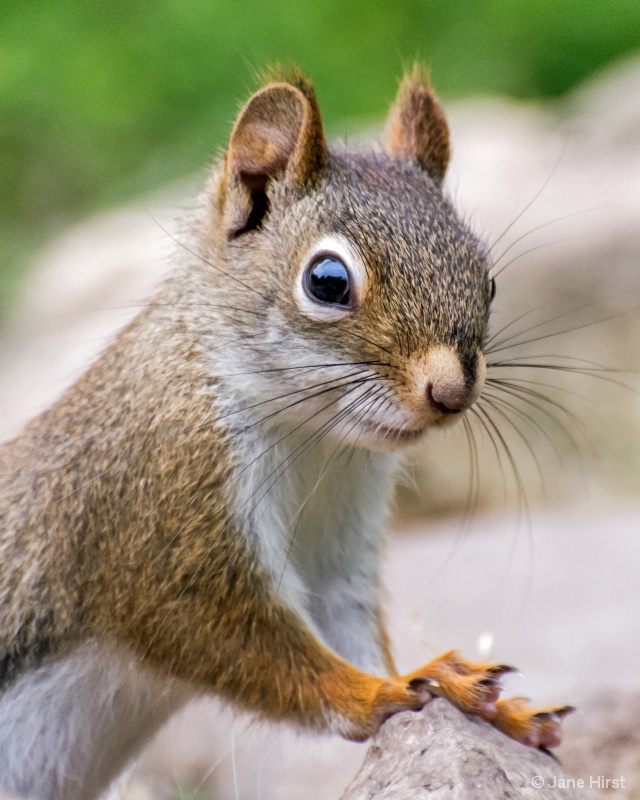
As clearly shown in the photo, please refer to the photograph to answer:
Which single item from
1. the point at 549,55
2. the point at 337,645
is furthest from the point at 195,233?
the point at 549,55

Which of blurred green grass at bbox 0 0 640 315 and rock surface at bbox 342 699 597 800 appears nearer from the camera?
rock surface at bbox 342 699 597 800

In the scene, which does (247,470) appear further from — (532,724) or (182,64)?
(182,64)

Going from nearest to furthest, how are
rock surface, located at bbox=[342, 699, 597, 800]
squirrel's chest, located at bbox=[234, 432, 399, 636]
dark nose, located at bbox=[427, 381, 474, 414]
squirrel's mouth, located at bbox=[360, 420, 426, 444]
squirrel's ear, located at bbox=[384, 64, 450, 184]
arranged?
1. rock surface, located at bbox=[342, 699, 597, 800]
2. dark nose, located at bbox=[427, 381, 474, 414]
3. squirrel's mouth, located at bbox=[360, 420, 426, 444]
4. squirrel's chest, located at bbox=[234, 432, 399, 636]
5. squirrel's ear, located at bbox=[384, 64, 450, 184]

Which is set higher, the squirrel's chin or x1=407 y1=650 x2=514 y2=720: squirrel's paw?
the squirrel's chin

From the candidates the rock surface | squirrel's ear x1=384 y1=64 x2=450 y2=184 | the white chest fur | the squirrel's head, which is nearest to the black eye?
the squirrel's head

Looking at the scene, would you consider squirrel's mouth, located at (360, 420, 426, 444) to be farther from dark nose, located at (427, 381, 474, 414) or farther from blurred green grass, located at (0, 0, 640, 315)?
blurred green grass, located at (0, 0, 640, 315)

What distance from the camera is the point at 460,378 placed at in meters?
2.07

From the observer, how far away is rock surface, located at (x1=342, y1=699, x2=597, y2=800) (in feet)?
6.21

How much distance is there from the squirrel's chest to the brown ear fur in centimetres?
52

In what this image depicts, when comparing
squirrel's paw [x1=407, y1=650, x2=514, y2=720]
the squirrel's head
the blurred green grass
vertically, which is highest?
the blurred green grass

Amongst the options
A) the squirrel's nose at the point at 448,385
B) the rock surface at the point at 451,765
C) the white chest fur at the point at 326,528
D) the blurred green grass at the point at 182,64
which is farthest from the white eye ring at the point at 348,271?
the blurred green grass at the point at 182,64

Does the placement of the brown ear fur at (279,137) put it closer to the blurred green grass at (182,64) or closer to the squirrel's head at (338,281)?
the squirrel's head at (338,281)

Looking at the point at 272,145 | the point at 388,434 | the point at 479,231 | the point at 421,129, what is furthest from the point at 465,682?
the point at 479,231

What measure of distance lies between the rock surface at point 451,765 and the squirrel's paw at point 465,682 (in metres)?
0.02
